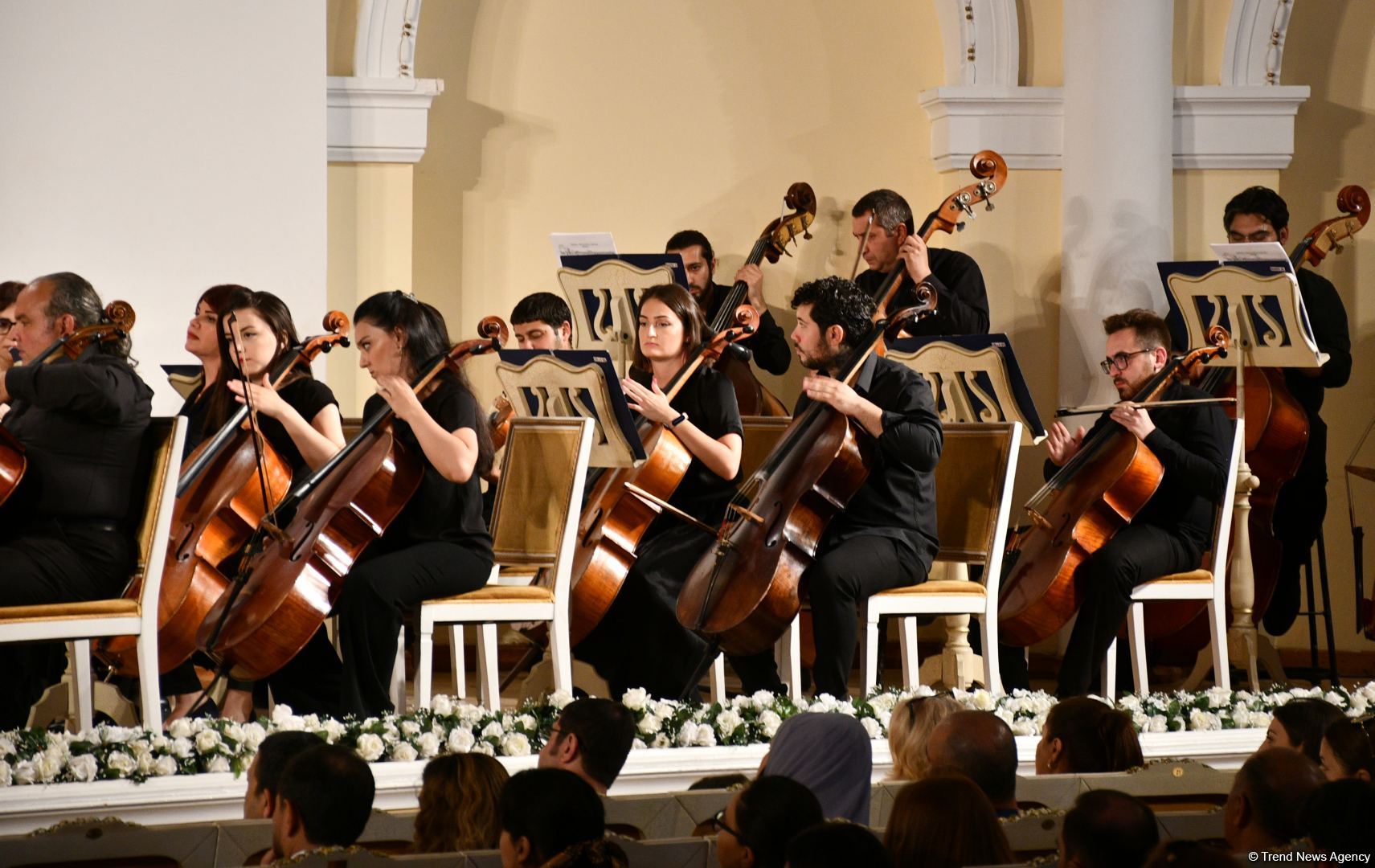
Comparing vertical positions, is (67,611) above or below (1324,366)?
below

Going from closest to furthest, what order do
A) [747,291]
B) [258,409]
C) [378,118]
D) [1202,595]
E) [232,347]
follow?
[258,409]
[232,347]
[1202,595]
[747,291]
[378,118]

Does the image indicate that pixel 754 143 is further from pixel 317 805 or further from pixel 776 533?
pixel 317 805

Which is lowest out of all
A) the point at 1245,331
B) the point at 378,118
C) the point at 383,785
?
the point at 383,785

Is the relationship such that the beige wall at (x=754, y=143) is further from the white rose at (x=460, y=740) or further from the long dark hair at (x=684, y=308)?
the white rose at (x=460, y=740)

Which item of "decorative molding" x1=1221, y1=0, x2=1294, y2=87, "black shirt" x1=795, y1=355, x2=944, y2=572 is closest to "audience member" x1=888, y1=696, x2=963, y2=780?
"black shirt" x1=795, y1=355, x2=944, y2=572

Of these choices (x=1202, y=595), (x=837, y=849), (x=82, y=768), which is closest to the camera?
(x=837, y=849)

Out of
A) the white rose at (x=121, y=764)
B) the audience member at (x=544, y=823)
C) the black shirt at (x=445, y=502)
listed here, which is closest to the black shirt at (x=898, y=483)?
the black shirt at (x=445, y=502)

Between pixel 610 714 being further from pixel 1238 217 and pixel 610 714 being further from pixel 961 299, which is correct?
pixel 1238 217

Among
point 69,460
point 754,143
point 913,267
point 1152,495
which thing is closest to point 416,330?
point 69,460

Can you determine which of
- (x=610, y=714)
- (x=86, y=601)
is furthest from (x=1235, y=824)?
(x=86, y=601)

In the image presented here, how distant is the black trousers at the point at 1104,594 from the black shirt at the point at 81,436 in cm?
238

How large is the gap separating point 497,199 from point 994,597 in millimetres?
2942

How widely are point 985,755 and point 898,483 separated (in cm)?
193

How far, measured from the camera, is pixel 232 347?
454cm
